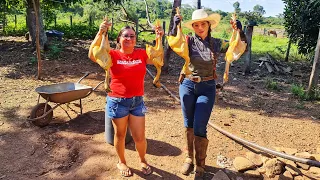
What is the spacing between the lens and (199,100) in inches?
127

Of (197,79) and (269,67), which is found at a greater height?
(197,79)

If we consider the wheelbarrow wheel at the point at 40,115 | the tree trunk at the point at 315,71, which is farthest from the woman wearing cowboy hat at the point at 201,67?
the tree trunk at the point at 315,71

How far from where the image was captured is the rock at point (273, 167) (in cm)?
381

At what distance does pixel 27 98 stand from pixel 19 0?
7812 mm

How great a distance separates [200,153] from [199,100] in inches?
26.8

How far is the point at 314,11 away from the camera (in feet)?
33.6

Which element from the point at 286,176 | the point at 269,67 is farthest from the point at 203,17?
the point at 269,67

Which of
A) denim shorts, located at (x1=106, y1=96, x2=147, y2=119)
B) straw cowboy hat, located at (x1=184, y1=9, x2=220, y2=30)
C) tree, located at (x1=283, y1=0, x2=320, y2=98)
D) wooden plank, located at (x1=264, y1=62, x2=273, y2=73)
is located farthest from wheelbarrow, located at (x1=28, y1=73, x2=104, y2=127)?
tree, located at (x1=283, y1=0, x2=320, y2=98)

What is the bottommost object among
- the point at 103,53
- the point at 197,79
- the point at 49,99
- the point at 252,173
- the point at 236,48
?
the point at 252,173

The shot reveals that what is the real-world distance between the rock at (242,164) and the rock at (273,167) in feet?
0.62

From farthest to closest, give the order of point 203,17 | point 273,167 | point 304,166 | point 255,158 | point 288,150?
point 288,150 < point 255,158 < point 304,166 < point 273,167 < point 203,17

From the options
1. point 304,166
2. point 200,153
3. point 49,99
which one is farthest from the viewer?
point 49,99

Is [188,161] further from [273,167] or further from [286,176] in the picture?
[286,176]

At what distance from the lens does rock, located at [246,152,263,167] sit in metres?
4.02
